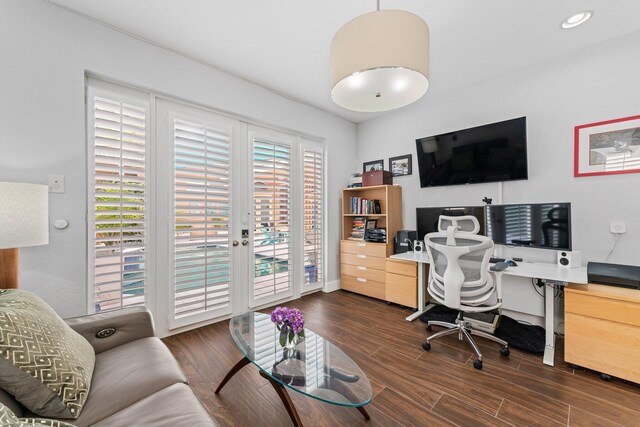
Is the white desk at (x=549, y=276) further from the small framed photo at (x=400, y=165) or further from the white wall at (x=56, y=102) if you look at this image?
the white wall at (x=56, y=102)

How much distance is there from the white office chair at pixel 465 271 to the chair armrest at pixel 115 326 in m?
2.20

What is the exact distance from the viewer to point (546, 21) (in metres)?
2.06

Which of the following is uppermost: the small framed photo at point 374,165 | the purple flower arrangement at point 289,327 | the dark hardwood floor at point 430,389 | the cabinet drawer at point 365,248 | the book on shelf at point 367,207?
the small framed photo at point 374,165

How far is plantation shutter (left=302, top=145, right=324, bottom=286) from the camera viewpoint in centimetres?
365

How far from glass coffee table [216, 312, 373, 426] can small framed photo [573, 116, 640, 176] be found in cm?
284

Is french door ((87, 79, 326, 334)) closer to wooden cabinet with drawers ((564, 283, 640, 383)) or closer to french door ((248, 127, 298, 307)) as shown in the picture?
french door ((248, 127, 298, 307))

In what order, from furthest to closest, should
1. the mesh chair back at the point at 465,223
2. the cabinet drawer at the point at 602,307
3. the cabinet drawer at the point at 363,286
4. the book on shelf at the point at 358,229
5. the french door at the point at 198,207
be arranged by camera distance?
the book on shelf at the point at 358,229 < the cabinet drawer at the point at 363,286 < the french door at the point at 198,207 < the mesh chair back at the point at 465,223 < the cabinet drawer at the point at 602,307

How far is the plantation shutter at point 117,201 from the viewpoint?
2080 millimetres

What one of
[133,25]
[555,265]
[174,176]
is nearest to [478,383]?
[555,265]

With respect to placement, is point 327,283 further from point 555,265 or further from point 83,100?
point 83,100

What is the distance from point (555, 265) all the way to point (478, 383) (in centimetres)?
150

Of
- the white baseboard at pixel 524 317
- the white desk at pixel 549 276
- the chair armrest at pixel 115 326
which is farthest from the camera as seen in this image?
the white baseboard at pixel 524 317

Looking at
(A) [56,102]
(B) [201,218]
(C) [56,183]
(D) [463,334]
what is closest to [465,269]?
(D) [463,334]

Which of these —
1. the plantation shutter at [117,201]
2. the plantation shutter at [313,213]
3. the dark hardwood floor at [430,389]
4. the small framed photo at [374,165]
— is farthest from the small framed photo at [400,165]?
the plantation shutter at [117,201]
